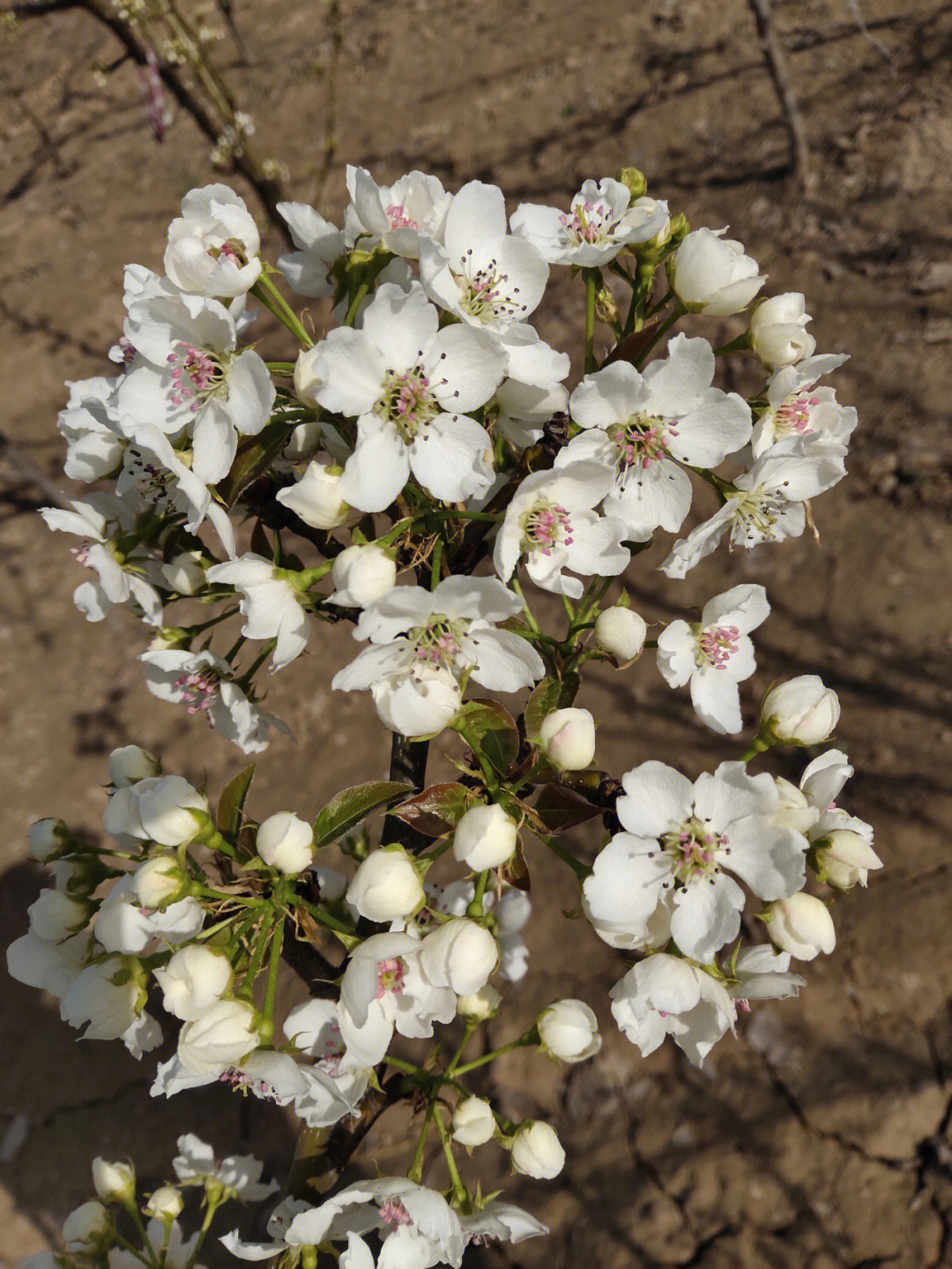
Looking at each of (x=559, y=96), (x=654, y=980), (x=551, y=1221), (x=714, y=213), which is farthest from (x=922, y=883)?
(x=559, y=96)

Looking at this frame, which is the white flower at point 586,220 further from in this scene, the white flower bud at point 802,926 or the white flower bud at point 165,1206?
the white flower bud at point 165,1206

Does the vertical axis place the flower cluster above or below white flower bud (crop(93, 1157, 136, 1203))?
above

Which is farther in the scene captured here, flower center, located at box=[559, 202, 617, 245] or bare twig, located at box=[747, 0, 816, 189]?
bare twig, located at box=[747, 0, 816, 189]

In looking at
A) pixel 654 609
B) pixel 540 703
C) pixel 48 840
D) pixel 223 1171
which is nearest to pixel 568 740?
pixel 540 703

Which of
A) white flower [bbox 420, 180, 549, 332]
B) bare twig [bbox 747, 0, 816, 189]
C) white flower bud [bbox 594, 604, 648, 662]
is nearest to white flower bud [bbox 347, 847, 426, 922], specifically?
white flower bud [bbox 594, 604, 648, 662]

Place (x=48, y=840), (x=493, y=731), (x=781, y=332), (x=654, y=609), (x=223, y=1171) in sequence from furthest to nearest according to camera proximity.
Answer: (x=654, y=609)
(x=223, y=1171)
(x=48, y=840)
(x=781, y=332)
(x=493, y=731)

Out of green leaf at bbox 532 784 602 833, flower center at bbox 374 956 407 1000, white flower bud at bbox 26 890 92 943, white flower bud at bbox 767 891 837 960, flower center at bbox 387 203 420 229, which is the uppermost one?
flower center at bbox 387 203 420 229

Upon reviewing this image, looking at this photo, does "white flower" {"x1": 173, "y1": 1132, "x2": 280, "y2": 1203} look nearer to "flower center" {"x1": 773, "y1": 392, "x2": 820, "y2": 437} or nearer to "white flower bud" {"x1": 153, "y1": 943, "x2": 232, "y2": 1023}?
"white flower bud" {"x1": 153, "y1": 943, "x2": 232, "y2": 1023}

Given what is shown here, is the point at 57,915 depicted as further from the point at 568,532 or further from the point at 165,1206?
the point at 568,532
